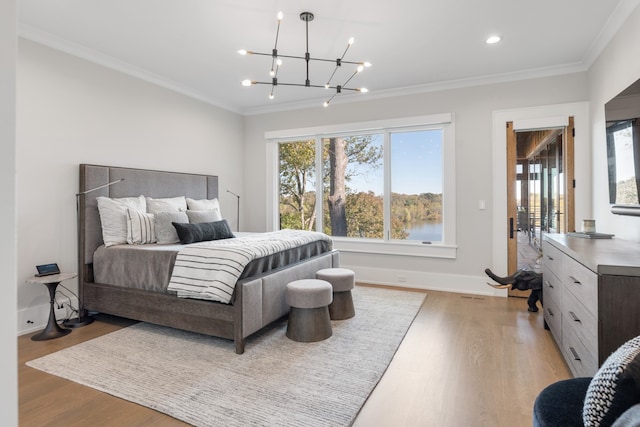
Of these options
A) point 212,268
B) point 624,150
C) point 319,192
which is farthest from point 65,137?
point 624,150

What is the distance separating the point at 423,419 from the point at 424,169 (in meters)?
3.53

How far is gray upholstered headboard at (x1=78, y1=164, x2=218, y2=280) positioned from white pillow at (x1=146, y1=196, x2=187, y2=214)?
179 mm

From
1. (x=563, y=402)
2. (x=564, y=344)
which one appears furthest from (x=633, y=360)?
(x=564, y=344)

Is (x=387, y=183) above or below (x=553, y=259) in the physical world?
above

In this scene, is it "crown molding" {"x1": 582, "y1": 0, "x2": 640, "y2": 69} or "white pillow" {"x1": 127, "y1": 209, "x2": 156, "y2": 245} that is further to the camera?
"white pillow" {"x1": 127, "y1": 209, "x2": 156, "y2": 245}

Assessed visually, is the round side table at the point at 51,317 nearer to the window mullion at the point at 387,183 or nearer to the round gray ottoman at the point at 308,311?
the round gray ottoman at the point at 308,311

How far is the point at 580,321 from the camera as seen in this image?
78.0 inches

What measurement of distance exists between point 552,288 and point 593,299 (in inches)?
48.2

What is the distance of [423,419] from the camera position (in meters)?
1.83

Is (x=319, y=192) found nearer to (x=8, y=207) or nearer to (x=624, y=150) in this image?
(x=624, y=150)

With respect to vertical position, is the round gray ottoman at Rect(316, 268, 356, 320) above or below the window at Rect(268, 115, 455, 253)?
below

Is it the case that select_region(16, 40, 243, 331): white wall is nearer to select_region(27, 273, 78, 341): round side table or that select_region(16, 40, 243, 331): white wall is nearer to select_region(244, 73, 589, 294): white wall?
select_region(27, 273, 78, 341): round side table

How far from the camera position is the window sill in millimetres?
4531

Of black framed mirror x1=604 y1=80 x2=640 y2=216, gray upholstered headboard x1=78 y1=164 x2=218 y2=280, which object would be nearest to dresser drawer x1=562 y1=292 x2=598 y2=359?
black framed mirror x1=604 y1=80 x2=640 y2=216
